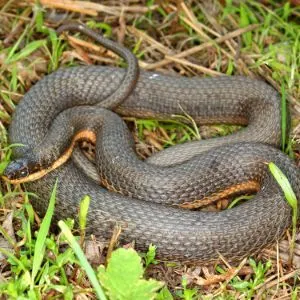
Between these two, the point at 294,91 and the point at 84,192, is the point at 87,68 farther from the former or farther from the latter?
the point at 294,91

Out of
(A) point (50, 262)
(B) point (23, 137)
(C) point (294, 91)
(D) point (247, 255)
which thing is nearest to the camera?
(A) point (50, 262)

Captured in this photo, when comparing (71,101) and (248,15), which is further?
(248,15)

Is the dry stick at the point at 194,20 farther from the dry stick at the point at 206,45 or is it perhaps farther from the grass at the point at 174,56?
the dry stick at the point at 206,45

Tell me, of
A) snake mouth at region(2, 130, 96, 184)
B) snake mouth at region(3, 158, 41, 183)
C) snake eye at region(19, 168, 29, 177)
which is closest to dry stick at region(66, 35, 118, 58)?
snake mouth at region(2, 130, 96, 184)

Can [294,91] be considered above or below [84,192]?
above

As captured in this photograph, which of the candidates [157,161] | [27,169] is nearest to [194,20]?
[157,161]

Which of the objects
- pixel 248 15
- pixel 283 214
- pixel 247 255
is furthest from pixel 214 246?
pixel 248 15

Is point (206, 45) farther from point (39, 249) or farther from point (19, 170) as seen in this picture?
point (39, 249)
